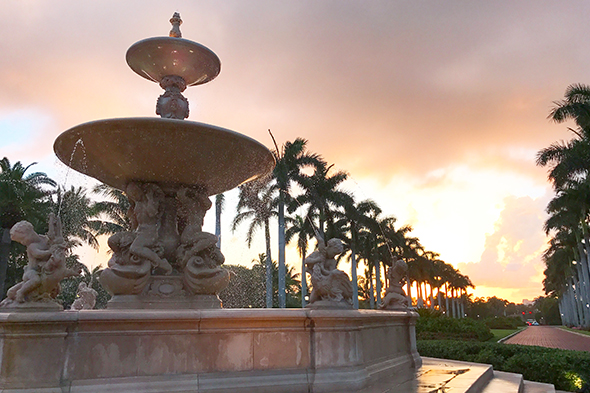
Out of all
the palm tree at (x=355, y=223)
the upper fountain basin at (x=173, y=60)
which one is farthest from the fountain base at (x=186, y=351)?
the palm tree at (x=355, y=223)

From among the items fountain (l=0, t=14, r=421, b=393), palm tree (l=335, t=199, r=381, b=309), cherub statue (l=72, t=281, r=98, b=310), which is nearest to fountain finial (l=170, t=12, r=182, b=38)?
fountain (l=0, t=14, r=421, b=393)

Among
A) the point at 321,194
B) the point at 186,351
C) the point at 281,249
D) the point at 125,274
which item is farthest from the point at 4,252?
the point at 186,351

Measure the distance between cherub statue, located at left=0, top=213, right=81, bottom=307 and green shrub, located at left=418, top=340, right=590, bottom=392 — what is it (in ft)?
30.1

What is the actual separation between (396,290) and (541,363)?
3.96 m

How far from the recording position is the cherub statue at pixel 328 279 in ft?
18.9

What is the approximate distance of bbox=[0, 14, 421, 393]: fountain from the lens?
4.56 meters

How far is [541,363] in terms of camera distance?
966cm

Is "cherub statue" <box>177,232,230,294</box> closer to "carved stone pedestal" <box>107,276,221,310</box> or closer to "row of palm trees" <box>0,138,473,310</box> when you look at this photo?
"carved stone pedestal" <box>107,276,221,310</box>

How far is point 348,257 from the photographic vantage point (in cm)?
5262

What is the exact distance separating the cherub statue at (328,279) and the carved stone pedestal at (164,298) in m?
1.91

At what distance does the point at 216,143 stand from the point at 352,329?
3383 millimetres

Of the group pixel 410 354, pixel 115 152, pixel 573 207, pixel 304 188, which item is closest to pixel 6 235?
pixel 304 188

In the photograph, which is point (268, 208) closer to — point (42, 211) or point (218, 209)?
point (218, 209)

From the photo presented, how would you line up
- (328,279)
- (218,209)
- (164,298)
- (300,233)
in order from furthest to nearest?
(300,233) < (218,209) < (164,298) < (328,279)
